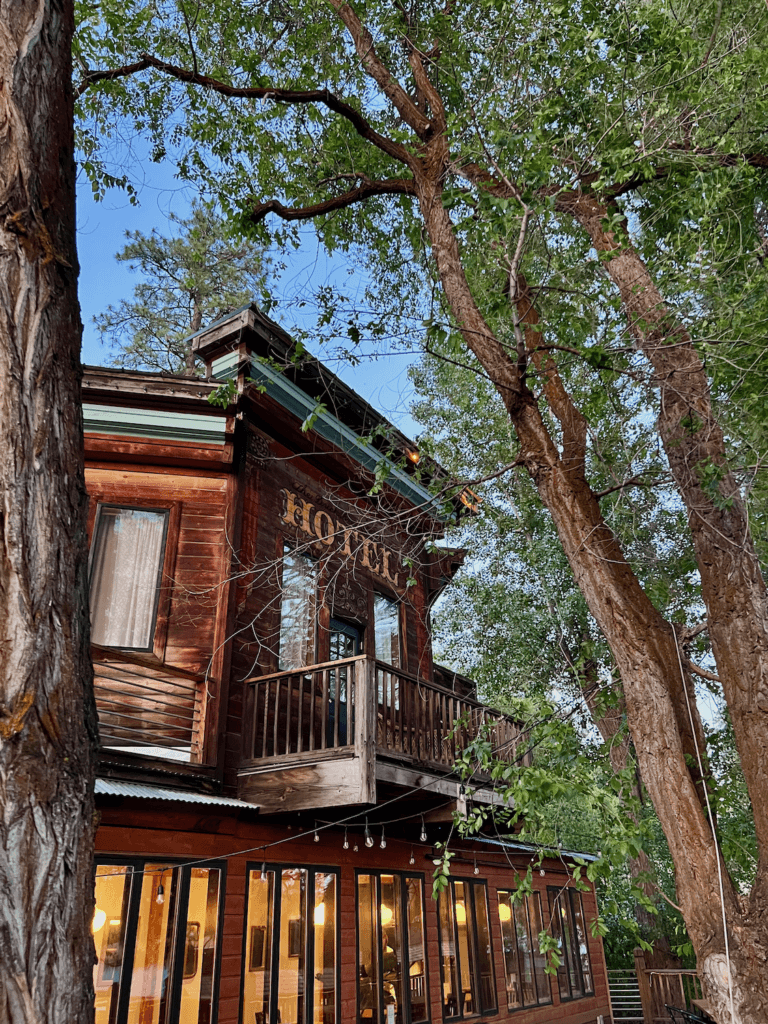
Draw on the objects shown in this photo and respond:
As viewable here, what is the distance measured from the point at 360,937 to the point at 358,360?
24.2ft

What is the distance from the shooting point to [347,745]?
293 inches

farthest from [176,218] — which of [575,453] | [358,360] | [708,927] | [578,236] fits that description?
[708,927]

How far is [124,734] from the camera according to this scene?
24.3 ft

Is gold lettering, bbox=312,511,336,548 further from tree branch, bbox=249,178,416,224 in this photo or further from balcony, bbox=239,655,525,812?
tree branch, bbox=249,178,416,224

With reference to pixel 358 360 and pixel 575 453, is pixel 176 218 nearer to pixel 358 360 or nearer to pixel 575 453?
pixel 358 360

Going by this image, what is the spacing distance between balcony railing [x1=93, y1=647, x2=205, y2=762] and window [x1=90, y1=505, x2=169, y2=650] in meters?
0.59

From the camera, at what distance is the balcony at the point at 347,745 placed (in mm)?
7266

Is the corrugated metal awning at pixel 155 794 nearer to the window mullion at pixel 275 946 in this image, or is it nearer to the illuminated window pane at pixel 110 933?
the illuminated window pane at pixel 110 933

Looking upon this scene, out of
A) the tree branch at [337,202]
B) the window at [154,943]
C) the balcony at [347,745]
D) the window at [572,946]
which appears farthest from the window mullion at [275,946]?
the window at [572,946]

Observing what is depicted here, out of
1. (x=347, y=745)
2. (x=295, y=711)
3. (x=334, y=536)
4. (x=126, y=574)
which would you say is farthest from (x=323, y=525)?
(x=347, y=745)

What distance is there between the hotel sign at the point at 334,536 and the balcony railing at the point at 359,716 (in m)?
1.71

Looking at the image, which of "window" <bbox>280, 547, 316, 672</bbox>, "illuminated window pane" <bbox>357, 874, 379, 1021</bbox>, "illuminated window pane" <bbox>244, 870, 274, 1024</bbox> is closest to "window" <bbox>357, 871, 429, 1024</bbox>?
"illuminated window pane" <bbox>357, 874, 379, 1021</bbox>

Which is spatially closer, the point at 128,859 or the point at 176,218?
the point at 128,859

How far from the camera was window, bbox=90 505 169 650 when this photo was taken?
8.28 meters
